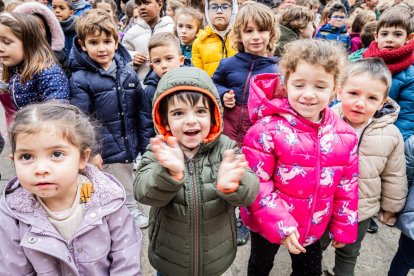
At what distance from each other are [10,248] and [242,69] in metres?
1.94

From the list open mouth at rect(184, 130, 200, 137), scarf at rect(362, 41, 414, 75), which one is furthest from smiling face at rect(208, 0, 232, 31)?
open mouth at rect(184, 130, 200, 137)

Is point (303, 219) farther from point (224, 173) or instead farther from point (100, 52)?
point (100, 52)

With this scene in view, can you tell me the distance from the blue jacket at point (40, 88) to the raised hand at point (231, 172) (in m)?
1.57

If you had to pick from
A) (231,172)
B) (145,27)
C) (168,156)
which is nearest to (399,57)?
(231,172)

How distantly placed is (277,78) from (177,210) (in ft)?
3.08

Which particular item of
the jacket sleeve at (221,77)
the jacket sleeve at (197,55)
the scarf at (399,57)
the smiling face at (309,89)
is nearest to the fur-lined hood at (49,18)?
the jacket sleeve at (197,55)

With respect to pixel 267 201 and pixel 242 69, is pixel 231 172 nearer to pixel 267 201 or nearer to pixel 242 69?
pixel 267 201

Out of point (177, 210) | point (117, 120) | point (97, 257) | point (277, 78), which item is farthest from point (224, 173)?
point (117, 120)

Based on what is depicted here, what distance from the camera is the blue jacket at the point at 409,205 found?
196 centimetres

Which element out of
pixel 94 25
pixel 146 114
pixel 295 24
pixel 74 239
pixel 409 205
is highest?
pixel 94 25

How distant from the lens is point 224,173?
137cm

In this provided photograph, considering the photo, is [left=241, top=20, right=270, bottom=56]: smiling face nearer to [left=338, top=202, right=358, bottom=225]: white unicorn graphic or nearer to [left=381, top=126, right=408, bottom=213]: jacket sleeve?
[left=381, top=126, right=408, bottom=213]: jacket sleeve

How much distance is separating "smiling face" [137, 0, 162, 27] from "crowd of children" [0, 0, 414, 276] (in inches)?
47.7

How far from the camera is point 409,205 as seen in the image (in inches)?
78.3
